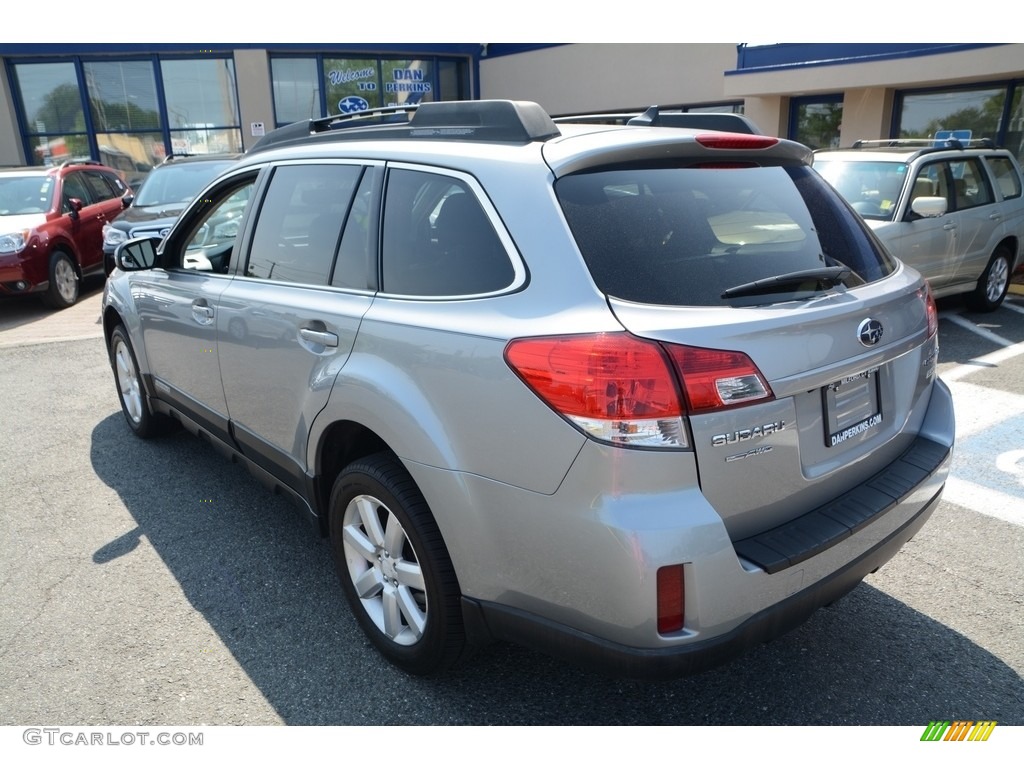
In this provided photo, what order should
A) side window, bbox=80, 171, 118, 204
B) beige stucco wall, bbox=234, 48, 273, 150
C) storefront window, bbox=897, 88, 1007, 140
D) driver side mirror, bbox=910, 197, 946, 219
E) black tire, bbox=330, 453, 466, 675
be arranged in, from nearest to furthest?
black tire, bbox=330, 453, 466, 675 → driver side mirror, bbox=910, 197, 946, 219 → side window, bbox=80, 171, 118, 204 → storefront window, bbox=897, 88, 1007, 140 → beige stucco wall, bbox=234, 48, 273, 150

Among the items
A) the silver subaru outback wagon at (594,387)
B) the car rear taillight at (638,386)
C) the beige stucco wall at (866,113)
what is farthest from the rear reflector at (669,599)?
the beige stucco wall at (866,113)

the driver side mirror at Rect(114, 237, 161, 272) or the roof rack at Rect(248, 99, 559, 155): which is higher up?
the roof rack at Rect(248, 99, 559, 155)

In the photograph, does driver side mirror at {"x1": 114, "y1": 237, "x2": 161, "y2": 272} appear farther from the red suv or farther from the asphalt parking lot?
the red suv

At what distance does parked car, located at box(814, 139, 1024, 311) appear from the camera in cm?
711

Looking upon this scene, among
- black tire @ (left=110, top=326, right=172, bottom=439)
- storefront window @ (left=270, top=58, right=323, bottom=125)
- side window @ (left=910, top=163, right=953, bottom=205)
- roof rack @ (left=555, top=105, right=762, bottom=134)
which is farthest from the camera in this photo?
storefront window @ (left=270, top=58, right=323, bottom=125)

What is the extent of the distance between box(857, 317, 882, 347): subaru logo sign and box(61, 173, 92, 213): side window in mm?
11106

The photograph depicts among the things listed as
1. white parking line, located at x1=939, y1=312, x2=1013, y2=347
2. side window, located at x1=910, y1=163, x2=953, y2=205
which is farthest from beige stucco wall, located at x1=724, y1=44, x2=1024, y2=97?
white parking line, located at x1=939, y1=312, x2=1013, y2=347

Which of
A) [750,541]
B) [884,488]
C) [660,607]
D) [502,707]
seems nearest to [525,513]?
[660,607]

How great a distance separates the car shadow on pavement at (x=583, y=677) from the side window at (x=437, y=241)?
4.35 feet

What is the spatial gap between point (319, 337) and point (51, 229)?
911 cm

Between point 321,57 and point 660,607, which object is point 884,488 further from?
point 321,57

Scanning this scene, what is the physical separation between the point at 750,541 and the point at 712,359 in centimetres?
53

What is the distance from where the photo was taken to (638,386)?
1.95m

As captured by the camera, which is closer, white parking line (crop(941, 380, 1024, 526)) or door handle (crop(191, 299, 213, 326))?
door handle (crop(191, 299, 213, 326))
